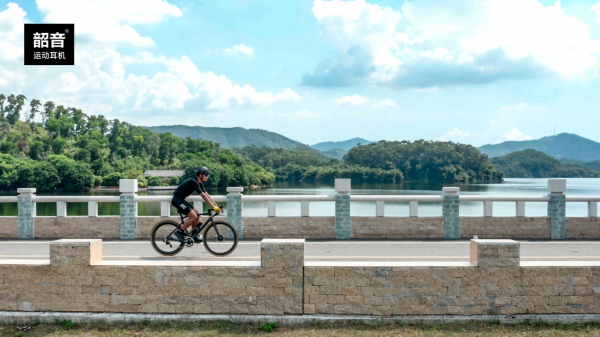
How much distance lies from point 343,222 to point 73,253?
8.02 m

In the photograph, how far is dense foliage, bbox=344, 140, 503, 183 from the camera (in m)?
114

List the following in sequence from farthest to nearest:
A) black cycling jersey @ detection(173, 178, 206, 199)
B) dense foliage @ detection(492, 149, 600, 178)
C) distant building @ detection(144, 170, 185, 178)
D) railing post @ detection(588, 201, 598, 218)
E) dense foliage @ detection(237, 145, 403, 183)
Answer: dense foliage @ detection(492, 149, 600, 178), distant building @ detection(144, 170, 185, 178), dense foliage @ detection(237, 145, 403, 183), railing post @ detection(588, 201, 598, 218), black cycling jersey @ detection(173, 178, 206, 199)

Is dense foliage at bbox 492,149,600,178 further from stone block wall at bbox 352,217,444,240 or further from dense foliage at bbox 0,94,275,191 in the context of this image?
stone block wall at bbox 352,217,444,240

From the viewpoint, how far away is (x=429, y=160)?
11900 cm

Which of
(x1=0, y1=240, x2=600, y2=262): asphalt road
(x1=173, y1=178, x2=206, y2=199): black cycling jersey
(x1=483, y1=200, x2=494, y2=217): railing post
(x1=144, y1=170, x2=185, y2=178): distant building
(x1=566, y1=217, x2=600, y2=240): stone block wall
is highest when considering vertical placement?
(x1=144, y1=170, x2=185, y2=178): distant building

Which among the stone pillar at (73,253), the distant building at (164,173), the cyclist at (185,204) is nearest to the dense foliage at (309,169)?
the distant building at (164,173)

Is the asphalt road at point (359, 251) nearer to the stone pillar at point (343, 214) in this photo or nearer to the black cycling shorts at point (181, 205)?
the stone pillar at point (343, 214)

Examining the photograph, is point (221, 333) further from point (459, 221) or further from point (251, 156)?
Answer: point (251, 156)

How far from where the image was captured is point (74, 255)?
7879mm

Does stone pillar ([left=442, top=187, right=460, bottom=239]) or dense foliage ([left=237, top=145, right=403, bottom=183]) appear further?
dense foliage ([left=237, top=145, right=403, bottom=183])

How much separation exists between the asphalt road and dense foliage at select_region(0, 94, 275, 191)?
298ft

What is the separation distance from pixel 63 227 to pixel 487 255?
1168 centimetres

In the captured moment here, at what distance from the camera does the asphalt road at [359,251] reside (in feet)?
36.9

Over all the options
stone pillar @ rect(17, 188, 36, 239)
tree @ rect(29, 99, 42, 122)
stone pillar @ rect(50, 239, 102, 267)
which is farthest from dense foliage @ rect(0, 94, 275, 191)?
stone pillar @ rect(50, 239, 102, 267)
